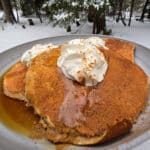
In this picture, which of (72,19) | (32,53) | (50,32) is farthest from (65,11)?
(32,53)

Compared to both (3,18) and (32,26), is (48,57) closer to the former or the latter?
(32,26)

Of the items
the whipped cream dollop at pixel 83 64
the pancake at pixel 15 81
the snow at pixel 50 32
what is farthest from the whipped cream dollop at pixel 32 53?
the snow at pixel 50 32

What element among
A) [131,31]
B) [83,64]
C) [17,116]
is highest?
[83,64]

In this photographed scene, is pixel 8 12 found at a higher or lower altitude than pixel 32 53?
lower

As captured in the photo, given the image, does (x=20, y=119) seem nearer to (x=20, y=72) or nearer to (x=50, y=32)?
(x=20, y=72)

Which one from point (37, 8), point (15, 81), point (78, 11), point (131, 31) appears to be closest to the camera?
point (15, 81)

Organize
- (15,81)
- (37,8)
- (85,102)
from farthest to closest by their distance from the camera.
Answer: (37,8) < (15,81) < (85,102)

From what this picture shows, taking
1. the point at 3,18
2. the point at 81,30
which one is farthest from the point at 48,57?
the point at 3,18

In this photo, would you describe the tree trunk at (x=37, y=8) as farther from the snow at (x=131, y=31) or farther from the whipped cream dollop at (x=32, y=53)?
the whipped cream dollop at (x=32, y=53)
